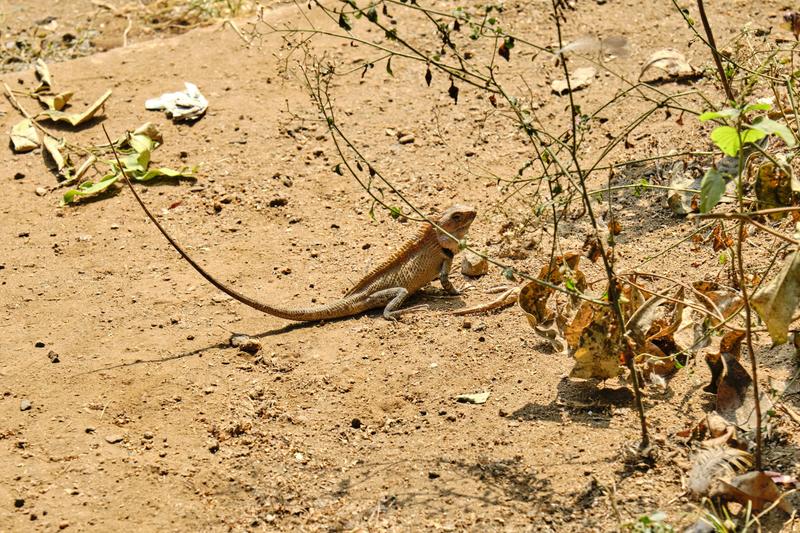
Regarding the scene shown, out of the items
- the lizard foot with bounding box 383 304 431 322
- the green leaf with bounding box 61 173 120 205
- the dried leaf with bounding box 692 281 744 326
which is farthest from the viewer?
the green leaf with bounding box 61 173 120 205

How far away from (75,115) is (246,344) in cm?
374

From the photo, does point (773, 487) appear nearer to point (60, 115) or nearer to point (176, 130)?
point (176, 130)

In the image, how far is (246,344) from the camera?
579cm

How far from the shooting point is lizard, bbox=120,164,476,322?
6.36 metres

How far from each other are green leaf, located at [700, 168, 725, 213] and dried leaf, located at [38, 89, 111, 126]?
20.4ft

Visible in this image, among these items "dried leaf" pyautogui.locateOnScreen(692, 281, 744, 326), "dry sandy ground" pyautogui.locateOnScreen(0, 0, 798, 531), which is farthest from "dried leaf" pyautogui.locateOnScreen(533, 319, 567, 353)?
"dried leaf" pyautogui.locateOnScreen(692, 281, 744, 326)

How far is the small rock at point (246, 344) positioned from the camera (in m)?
5.78

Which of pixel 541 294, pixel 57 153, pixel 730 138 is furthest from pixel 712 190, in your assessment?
pixel 57 153

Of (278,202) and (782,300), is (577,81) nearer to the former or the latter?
(278,202)

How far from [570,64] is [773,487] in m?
5.46

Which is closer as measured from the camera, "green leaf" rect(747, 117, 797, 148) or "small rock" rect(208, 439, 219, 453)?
"green leaf" rect(747, 117, 797, 148)

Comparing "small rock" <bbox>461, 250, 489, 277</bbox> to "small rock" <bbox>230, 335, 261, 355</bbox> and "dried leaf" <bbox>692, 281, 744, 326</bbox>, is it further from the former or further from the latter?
"dried leaf" <bbox>692, 281, 744, 326</bbox>

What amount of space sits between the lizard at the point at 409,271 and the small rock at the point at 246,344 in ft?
1.87

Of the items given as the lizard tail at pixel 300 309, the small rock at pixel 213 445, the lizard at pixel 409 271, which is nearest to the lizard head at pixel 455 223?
the lizard at pixel 409 271
